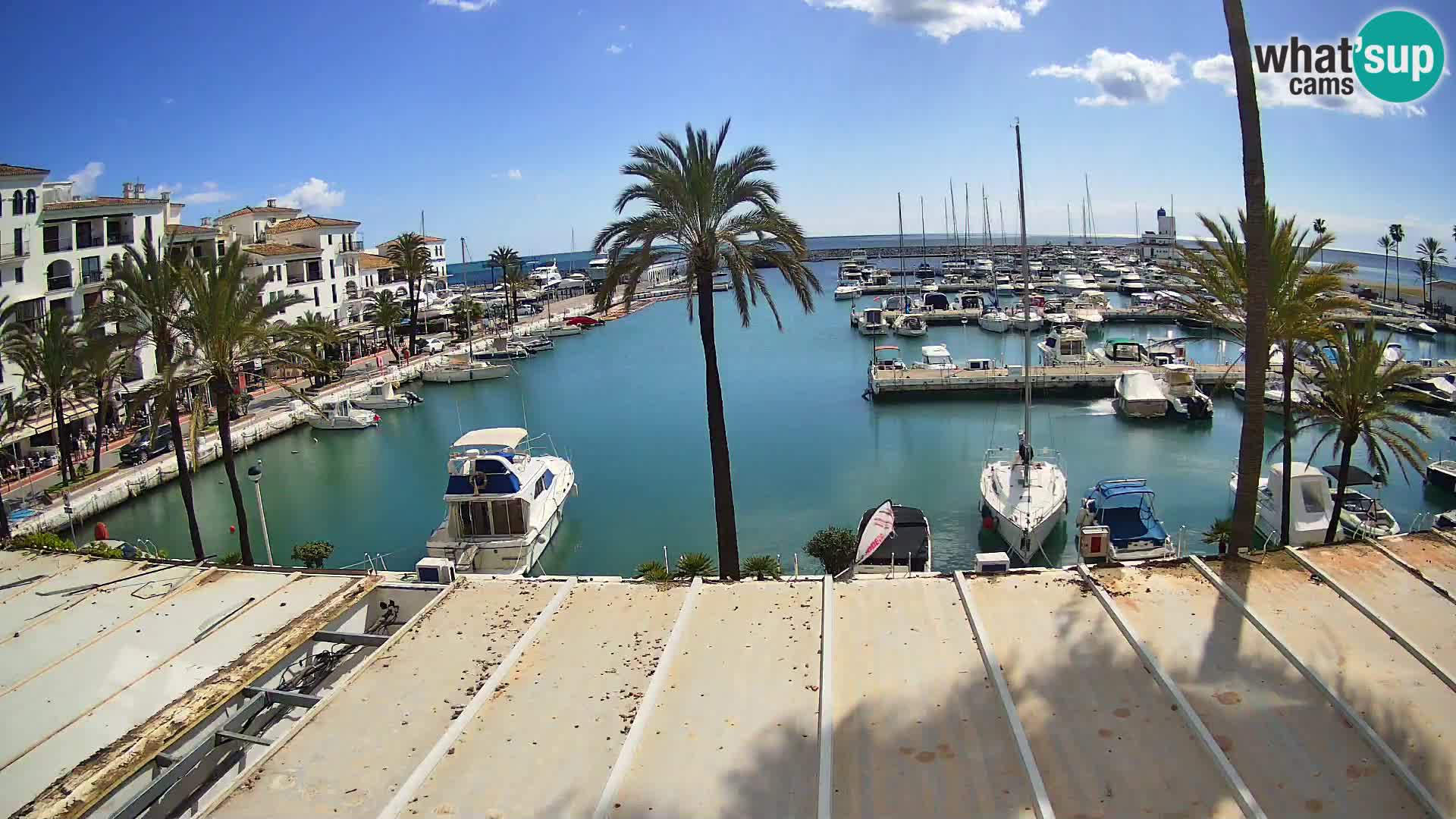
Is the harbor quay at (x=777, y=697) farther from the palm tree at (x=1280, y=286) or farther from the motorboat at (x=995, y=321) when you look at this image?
the motorboat at (x=995, y=321)

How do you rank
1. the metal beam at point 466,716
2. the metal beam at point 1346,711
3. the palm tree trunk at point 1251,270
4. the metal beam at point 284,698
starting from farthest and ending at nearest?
the palm tree trunk at point 1251,270
the metal beam at point 284,698
the metal beam at point 466,716
the metal beam at point 1346,711

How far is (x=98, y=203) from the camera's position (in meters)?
40.8

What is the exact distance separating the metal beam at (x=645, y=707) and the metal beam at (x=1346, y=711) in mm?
6851

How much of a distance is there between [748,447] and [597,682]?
30362mm

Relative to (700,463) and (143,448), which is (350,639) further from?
(143,448)

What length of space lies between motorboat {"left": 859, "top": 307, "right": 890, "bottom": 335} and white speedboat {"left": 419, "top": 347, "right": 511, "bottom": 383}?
101ft

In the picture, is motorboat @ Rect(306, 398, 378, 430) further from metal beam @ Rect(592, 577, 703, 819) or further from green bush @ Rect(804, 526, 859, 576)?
metal beam @ Rect(592, 577, 703, 819)

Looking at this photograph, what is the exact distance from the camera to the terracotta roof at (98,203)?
128ft

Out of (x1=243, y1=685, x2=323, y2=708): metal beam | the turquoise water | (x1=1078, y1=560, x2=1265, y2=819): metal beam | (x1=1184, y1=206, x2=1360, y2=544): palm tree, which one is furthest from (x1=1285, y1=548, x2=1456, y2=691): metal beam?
the turquoise water

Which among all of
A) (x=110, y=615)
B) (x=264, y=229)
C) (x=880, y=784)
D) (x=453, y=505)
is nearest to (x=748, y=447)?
(x=453, y=505)

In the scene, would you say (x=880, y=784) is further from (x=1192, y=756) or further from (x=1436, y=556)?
(x=1436, y=556)

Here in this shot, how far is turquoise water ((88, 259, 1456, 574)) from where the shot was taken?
29188mm

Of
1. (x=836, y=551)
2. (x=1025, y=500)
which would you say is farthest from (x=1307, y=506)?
(x=836, y=551)

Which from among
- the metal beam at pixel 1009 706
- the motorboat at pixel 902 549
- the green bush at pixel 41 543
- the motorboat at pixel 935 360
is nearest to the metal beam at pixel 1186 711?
the metal beam at pixel 1009 706
